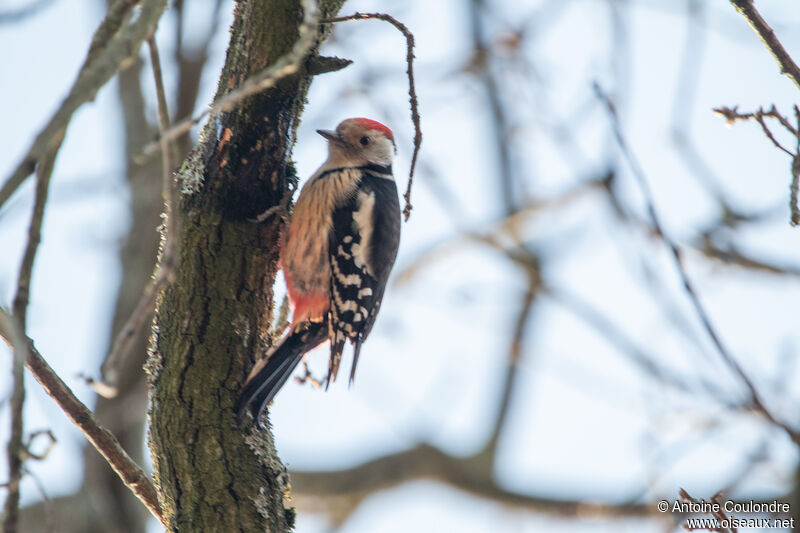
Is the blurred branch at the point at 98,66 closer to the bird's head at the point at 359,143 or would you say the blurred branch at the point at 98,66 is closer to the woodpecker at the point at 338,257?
the woodpecker at the point at 338,257

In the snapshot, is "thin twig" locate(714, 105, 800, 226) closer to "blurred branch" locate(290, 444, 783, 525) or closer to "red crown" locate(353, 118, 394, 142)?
"red crown" locate(353, 118, 394, 142)

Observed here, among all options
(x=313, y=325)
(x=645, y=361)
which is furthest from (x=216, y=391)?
(x=645, y=361)

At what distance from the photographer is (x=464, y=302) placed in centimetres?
759

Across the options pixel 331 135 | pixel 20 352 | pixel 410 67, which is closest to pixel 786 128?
pixel 410 67

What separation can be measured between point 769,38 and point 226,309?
6.42ft

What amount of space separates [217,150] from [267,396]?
0.96 m

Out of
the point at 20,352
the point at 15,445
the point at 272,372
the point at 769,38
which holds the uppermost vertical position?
the point at 769,38

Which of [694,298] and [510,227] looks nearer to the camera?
[694,298]

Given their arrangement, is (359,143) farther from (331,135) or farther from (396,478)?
(396,478)

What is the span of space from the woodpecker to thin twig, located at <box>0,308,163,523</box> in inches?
39.9

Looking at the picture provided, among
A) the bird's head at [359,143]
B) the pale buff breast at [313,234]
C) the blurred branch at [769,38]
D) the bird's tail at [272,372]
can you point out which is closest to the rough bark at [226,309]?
the bird's tail at [272,372]

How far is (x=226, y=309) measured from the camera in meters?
2.99

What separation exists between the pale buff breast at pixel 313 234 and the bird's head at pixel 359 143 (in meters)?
0.52

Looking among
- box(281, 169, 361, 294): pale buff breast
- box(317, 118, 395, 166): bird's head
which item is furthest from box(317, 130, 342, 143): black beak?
box(281, 169, 361, 294): pale buff breast
